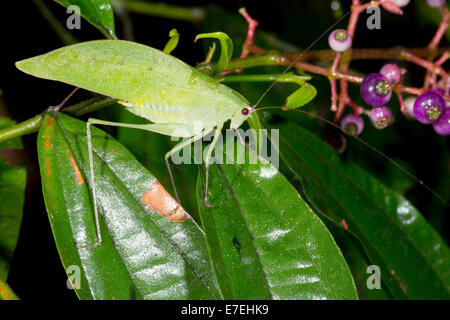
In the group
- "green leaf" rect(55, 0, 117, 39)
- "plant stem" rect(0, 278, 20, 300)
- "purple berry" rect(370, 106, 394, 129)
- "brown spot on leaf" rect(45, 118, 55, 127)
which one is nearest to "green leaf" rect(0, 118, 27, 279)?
"plant stem" rect(0, 278, 20, 300)

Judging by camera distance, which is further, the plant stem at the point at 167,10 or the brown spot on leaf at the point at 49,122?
the plant stem at the point at 167,10

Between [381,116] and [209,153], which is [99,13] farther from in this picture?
[381,116]

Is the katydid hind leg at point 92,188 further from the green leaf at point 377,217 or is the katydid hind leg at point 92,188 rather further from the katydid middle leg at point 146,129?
the green leaf at point 377,217

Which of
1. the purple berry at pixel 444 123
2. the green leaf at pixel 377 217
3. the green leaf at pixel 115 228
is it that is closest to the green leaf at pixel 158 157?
the green leaf at pixel 115 228

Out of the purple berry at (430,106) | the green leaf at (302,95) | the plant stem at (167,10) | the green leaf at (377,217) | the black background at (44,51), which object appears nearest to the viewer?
the purple berry at (430,106)

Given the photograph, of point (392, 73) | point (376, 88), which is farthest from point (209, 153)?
point (392, 73)

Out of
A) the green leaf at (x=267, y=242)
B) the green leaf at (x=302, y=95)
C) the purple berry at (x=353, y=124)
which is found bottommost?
the green leaf at (x=267, y=242)
